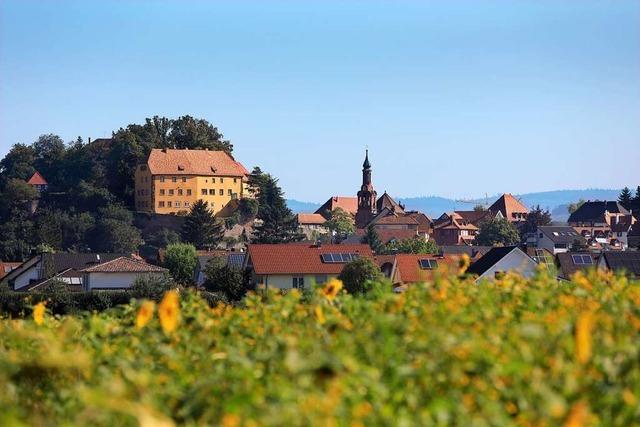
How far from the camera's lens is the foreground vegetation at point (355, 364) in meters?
5.59

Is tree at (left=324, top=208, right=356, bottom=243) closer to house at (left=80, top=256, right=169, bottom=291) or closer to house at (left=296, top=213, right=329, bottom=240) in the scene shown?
house at (left=296, top=213, right=329, bottom=240)

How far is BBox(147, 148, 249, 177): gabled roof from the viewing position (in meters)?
117

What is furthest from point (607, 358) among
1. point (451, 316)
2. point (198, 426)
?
point (198, 426)

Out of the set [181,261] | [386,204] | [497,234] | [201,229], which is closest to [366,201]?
[386,204]

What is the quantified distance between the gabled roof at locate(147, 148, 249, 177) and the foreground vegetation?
108852mm

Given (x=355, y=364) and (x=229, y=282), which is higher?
(x=355, y=364)

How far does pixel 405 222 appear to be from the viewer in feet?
491

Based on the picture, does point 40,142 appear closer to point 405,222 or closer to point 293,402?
point 405,222

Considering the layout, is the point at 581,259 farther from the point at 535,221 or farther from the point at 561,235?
the point at 535,221

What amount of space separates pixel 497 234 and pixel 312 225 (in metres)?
29.6

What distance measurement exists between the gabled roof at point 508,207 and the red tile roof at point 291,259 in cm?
12178

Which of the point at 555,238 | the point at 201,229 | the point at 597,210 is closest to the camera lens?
the point at 201,229

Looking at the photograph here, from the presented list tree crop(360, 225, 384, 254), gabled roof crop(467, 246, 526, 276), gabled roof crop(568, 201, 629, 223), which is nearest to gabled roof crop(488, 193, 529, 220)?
gabled roof crop(568, 201, 629, 223)

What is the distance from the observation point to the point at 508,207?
606 ft
